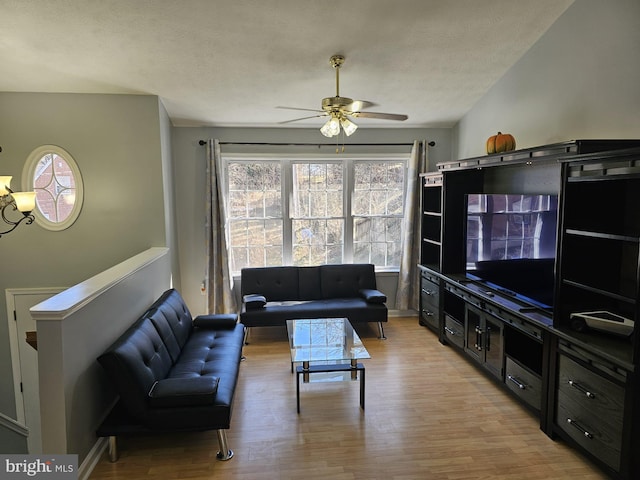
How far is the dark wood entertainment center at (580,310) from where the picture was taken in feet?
7.39

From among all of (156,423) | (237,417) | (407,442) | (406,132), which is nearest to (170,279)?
(237,417)

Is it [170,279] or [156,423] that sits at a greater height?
[170,279]

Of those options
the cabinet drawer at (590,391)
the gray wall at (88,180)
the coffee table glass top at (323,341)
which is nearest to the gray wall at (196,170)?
the gray wall at (88,180)

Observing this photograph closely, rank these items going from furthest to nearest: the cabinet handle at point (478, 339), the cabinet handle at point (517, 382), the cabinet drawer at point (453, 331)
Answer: the cabinet drawer at point (453, 331)
the cabinet handle at point (478, 339)
the cabinet handle at point (517, 382)

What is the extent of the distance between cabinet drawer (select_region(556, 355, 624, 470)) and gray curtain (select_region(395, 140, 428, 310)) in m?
2.84

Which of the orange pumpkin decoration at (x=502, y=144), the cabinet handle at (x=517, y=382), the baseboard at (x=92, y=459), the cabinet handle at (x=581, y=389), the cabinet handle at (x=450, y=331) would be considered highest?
the orange pumpkin decoration at (x=502, y=144)

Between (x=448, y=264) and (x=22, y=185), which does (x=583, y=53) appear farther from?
(x=22, y=185)

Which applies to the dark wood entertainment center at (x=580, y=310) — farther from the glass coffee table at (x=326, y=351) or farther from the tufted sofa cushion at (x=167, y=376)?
the tufted sofa cushion at (x=167, y=376)

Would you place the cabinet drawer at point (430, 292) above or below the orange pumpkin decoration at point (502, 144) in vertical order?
below

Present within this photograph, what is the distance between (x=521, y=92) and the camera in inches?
159

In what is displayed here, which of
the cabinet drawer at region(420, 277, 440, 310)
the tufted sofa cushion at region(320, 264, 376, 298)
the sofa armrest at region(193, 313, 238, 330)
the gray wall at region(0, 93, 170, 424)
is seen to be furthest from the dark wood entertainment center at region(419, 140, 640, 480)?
the gray wall at region(0, 93, 170, 424)

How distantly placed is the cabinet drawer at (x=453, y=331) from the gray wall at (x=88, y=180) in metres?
3.34

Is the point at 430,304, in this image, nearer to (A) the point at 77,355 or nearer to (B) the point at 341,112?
(B) the point at 341,112

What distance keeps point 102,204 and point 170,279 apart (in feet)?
3.54
